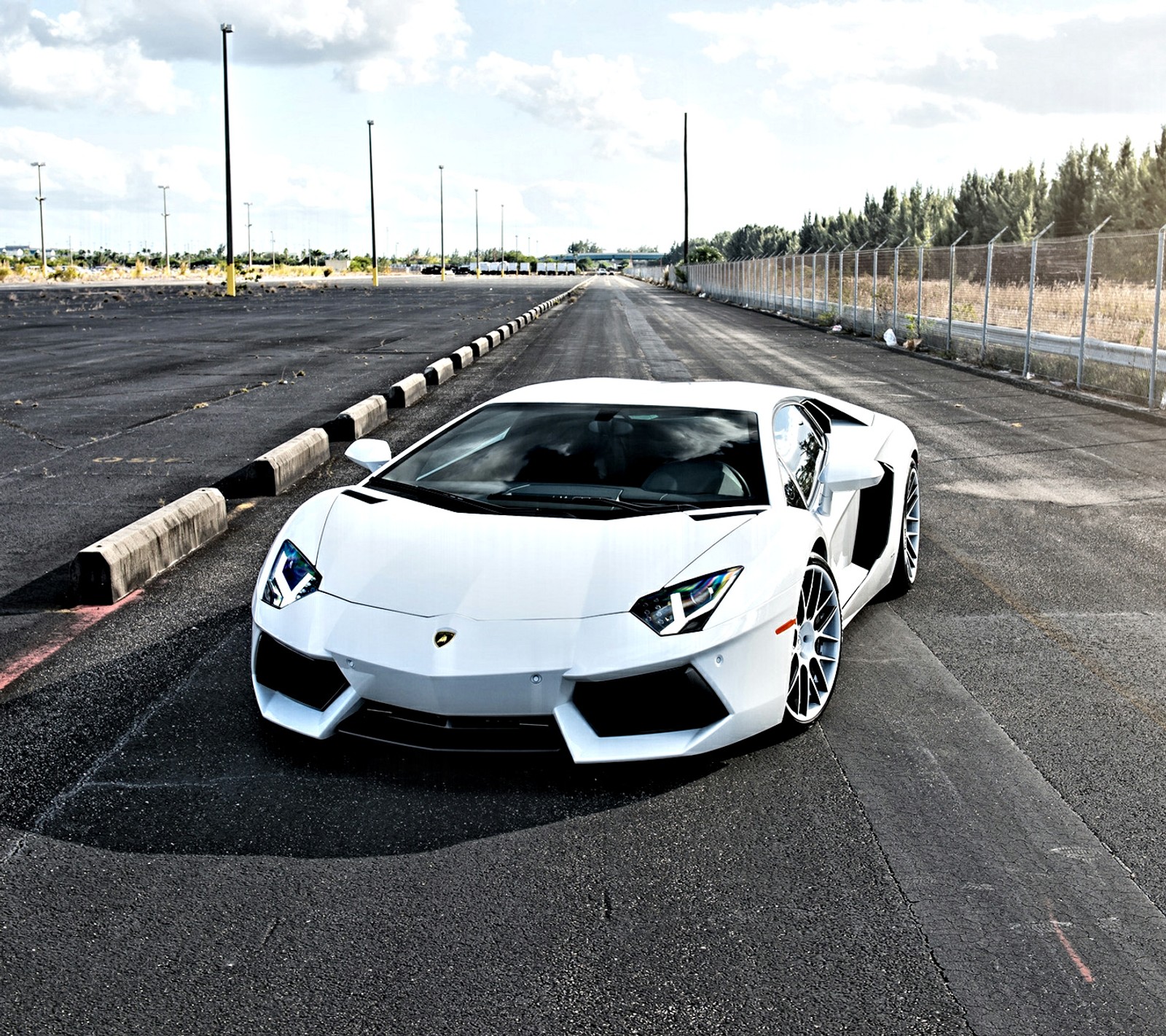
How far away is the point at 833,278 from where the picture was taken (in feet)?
124

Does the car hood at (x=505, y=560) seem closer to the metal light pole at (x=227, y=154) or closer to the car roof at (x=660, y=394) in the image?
the car roof at (x=660, y=394)

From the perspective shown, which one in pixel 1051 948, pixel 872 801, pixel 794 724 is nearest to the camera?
pixel 1051 948

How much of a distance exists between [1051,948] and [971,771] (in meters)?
1.11

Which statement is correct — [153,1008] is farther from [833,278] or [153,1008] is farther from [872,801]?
[833,278]

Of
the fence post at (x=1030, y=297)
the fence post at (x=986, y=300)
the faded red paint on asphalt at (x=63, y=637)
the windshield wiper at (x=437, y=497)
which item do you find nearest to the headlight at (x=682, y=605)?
the windshield wiper at (x=437, y=497)

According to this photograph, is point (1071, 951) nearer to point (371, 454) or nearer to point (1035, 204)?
point (371, 454)

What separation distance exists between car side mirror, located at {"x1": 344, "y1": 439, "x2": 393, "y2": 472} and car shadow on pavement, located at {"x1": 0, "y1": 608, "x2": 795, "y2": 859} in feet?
4.32

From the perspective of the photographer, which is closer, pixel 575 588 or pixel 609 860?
pixel 609 860

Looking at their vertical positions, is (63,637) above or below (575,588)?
below

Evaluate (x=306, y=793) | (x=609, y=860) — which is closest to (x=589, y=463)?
(x=306, y=793)

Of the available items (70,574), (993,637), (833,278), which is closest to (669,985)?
(993,637)

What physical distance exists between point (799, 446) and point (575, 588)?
1.87 metres

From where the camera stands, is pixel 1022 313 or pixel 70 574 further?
pixel 1022 313

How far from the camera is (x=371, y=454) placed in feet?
17.7
